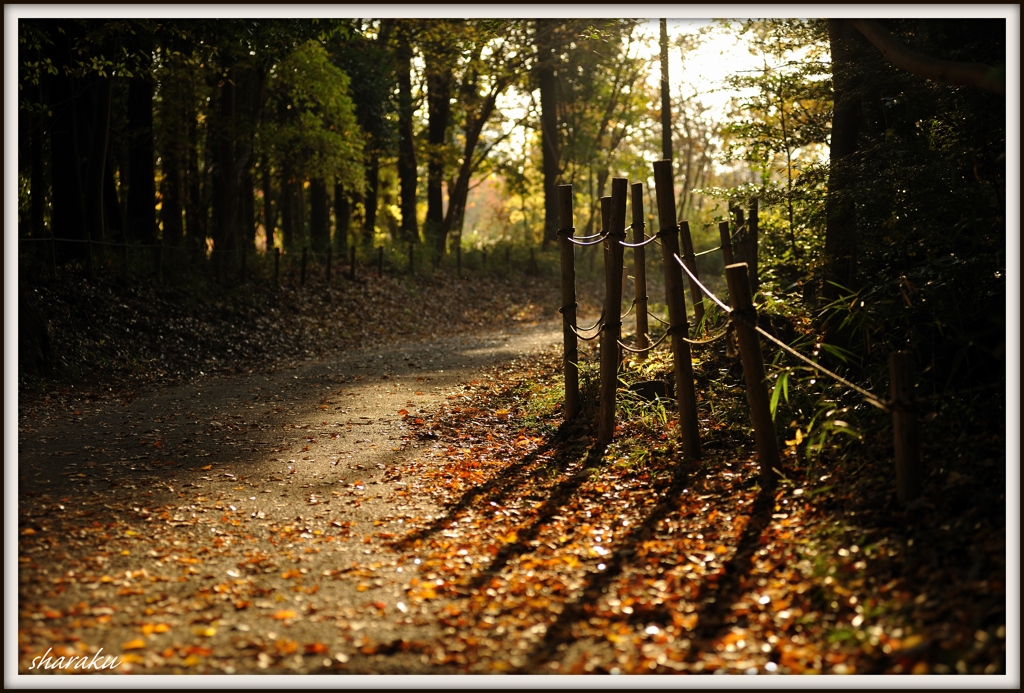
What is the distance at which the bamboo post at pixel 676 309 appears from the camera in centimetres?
577

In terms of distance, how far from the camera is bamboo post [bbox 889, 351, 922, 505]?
3930 millimetres

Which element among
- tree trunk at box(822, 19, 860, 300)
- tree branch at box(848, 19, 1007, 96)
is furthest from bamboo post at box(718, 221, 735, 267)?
tree branch at box(848, 19, 1007, 96)

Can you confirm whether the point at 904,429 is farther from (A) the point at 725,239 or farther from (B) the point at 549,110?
(B) the point at 549,110

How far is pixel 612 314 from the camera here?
22.2 ft

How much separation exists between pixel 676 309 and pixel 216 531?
3816 millimetres

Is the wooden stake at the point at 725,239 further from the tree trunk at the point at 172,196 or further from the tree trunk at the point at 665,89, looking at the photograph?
the tree trunk at the point at 172,196

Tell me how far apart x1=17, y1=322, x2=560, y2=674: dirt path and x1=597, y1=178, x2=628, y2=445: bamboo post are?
1883mm

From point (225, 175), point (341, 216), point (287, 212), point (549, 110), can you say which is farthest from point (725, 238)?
point (549, 110)

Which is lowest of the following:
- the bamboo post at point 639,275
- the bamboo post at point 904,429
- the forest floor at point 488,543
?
the forest floor at point 488,543

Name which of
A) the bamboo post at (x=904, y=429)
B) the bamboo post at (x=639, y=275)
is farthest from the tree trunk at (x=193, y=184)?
the bamboo post at (x=904, y=429)

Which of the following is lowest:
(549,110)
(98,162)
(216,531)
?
(216,531)

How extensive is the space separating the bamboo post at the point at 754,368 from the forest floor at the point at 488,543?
192 millimetres

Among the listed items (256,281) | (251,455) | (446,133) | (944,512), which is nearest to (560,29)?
(446,133)

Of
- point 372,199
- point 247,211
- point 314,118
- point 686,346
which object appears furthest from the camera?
point 372,199
